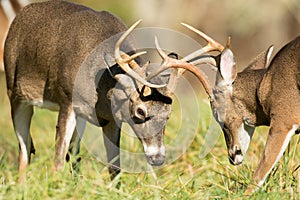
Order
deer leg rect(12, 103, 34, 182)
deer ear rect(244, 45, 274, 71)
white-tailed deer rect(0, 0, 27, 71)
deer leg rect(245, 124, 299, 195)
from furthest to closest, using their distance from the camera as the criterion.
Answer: white-tailed deer rect(0, 0, 27, 71), deer leg rect(12, 103, 34, 182), deer ear rect(244, 45, 274, 71), deer leg rect(245, 124, 299, 195)

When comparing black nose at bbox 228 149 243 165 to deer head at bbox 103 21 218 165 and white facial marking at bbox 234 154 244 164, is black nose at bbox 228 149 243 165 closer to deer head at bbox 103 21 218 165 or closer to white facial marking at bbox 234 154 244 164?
white facial marking at bbox 234 154 244 164

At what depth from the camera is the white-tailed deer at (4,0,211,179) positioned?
6.70 metres

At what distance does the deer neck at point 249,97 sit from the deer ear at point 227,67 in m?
0.12

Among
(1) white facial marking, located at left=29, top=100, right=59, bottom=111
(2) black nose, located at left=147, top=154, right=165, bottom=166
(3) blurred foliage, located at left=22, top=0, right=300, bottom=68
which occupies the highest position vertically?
(2) black nose, located at left=147, top=154, right=165, bottom=166

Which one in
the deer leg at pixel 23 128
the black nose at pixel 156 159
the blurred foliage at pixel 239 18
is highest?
the black nose at pixel 156 159

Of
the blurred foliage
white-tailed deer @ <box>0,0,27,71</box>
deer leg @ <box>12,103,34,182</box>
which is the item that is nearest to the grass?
deer leg @ <box>12,103,34,182</box>

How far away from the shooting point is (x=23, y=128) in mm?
7953

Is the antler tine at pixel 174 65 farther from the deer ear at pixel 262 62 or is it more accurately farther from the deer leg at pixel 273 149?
the deer leg at pixel 273 149

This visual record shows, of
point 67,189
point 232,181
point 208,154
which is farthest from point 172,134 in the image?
point 67,189

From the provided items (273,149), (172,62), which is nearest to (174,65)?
(172,62)

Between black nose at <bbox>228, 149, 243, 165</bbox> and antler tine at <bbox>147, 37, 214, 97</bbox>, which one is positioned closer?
antler tine at <bbox>147, 37, 214, 97</bbox>

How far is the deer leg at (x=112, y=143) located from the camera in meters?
7.46

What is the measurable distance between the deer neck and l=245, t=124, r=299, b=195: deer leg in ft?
2.02

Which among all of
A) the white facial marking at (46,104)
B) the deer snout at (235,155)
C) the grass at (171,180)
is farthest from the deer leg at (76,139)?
the deer snout at (235,155)
